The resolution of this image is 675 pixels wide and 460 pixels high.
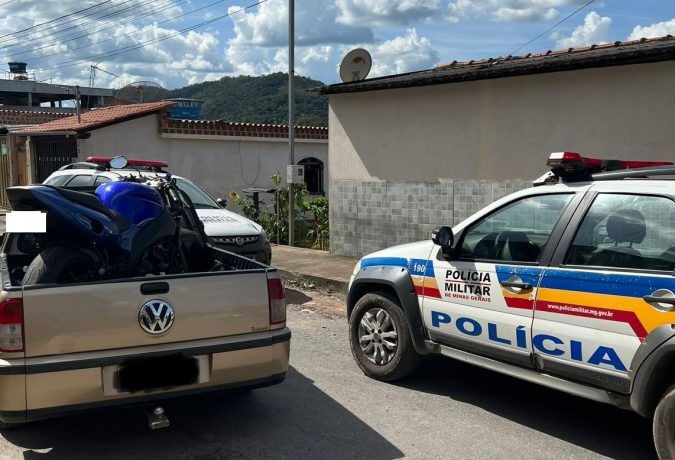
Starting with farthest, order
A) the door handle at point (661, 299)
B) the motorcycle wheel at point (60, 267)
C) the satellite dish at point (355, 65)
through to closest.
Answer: the satellite dish at point (355, 65)
the motorcycle wheel at point (60, 267)
the door handle at point (661, 299)

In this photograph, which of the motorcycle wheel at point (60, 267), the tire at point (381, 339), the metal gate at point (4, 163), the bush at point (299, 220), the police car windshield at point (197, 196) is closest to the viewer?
the motorcycle wheel at point (60, 267)

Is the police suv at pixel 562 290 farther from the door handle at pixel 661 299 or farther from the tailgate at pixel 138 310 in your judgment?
the tailgate at pixel 138 310

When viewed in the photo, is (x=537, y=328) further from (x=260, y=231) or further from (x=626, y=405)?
(x=260, y=231)

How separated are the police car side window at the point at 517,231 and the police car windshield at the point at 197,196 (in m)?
5.61

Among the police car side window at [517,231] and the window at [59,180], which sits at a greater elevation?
the window at [59,180]

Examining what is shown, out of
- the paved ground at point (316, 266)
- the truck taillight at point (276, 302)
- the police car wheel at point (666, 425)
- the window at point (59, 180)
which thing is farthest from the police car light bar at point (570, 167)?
the window at point (59, 180)

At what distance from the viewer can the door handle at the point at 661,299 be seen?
3.36m

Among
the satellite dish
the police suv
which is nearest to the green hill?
the satellite dish

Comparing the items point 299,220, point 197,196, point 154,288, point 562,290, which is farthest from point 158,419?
point 299,220

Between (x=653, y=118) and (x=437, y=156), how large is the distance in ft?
10.4

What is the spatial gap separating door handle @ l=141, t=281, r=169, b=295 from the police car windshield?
5726 mm

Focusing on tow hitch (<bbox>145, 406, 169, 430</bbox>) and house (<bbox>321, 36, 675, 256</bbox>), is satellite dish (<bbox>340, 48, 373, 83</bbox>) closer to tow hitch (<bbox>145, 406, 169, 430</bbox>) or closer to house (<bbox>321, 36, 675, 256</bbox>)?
house (<bbox>321, 36, 675, 256</bbox>)

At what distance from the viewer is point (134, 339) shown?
3684mm

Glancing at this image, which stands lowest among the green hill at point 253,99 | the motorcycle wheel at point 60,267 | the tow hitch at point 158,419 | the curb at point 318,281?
the curb at point 318,281
